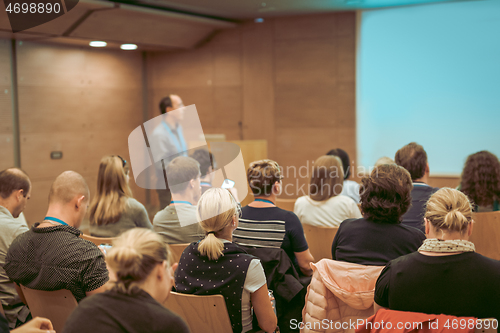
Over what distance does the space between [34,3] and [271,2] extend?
2946mm

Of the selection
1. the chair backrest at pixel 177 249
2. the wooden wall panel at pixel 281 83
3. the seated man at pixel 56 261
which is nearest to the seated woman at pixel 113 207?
the chair backrest at pixel 177 249

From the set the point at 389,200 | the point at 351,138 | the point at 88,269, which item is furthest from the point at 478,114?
the point at 88,269

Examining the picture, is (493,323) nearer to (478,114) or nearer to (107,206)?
(107,206)

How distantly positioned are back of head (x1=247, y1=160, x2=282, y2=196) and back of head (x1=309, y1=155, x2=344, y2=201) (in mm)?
535

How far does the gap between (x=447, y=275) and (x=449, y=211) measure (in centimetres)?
26

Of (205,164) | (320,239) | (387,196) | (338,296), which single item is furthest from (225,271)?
(205,164)

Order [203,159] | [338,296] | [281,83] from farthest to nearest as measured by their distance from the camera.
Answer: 1. [281,83]
2. [203,159]
3. [338,296]

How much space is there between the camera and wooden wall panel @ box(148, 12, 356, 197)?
6.63m

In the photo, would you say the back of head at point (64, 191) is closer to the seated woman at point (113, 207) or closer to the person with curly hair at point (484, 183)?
the seated woman at point (113, 207)

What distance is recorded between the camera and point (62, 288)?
6.24 ft

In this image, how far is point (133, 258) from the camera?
51.8 inches

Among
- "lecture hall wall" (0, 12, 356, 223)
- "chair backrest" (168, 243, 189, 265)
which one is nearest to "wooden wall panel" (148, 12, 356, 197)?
"lecture hall wall" (0, 12, 356, 223)

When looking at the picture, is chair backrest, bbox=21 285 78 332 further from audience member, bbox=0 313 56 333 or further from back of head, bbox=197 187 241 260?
back of head, bbox=197 187 241 260

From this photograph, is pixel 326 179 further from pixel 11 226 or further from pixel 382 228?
pixel 11 226
